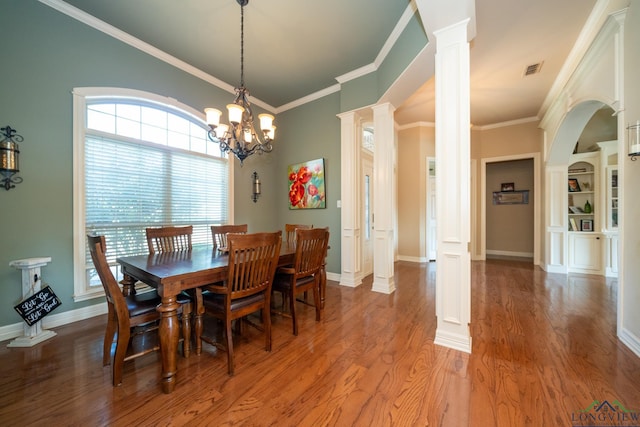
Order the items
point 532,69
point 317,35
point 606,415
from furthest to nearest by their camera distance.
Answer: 1. point 532,69
2. point 317,35
3. point 606,415

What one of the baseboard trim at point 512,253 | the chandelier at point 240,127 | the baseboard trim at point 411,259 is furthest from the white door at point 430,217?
the chandelier at point 240,127

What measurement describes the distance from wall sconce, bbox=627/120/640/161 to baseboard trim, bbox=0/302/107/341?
5.24 metres

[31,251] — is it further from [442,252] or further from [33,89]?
[442,252]

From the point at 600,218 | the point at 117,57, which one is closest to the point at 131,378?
the point at 117,57

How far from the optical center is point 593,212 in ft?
14.1

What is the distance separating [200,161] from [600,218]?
274 inches

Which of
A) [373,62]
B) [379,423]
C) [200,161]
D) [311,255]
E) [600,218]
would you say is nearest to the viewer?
[379,423]

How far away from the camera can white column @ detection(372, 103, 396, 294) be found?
3377 millimetres

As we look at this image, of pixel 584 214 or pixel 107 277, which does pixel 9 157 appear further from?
pixel 584 214

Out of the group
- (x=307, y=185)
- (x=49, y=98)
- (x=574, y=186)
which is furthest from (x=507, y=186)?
(x=49, y=98)

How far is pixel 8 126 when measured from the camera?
2.11m

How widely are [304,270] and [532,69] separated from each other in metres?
4.26

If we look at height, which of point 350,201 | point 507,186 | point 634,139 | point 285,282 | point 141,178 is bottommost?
point 285,282

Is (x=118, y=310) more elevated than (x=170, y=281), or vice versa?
(x=170, y=281)
